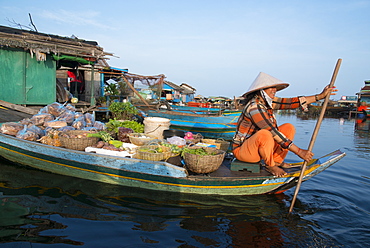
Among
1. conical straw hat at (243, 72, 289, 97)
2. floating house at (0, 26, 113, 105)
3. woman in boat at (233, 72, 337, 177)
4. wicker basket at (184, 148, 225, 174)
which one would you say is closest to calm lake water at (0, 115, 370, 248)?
wicker basket at (184, 148, 225, 174)

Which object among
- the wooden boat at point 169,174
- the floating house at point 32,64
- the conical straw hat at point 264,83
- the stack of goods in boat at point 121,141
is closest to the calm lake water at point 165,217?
the wooden boat at point 169,174

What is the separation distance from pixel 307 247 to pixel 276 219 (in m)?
0.66

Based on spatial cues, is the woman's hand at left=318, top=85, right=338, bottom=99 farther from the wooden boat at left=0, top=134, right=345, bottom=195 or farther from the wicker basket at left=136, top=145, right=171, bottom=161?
the wicker basket at left=136, top=145, right=171, bottom=161

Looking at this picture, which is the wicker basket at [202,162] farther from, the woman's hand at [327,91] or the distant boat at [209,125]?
the distant boat at [209,125]

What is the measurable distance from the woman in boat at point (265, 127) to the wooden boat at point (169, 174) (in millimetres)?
258

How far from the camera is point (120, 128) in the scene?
18.7ft

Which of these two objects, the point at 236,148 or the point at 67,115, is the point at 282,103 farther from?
the point at 67,115

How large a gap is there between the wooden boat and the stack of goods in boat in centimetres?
21

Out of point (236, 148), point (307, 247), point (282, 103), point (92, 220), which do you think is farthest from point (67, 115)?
point (307, 247)

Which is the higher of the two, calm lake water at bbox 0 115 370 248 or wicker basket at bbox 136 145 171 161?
wicker basket at bbox 136 145 171 161

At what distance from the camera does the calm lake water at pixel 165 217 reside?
9.92 feet

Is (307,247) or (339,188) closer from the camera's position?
(307,247)

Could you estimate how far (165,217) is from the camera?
3541 millimetres

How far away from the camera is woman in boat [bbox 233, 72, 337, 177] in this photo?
3.55 m
